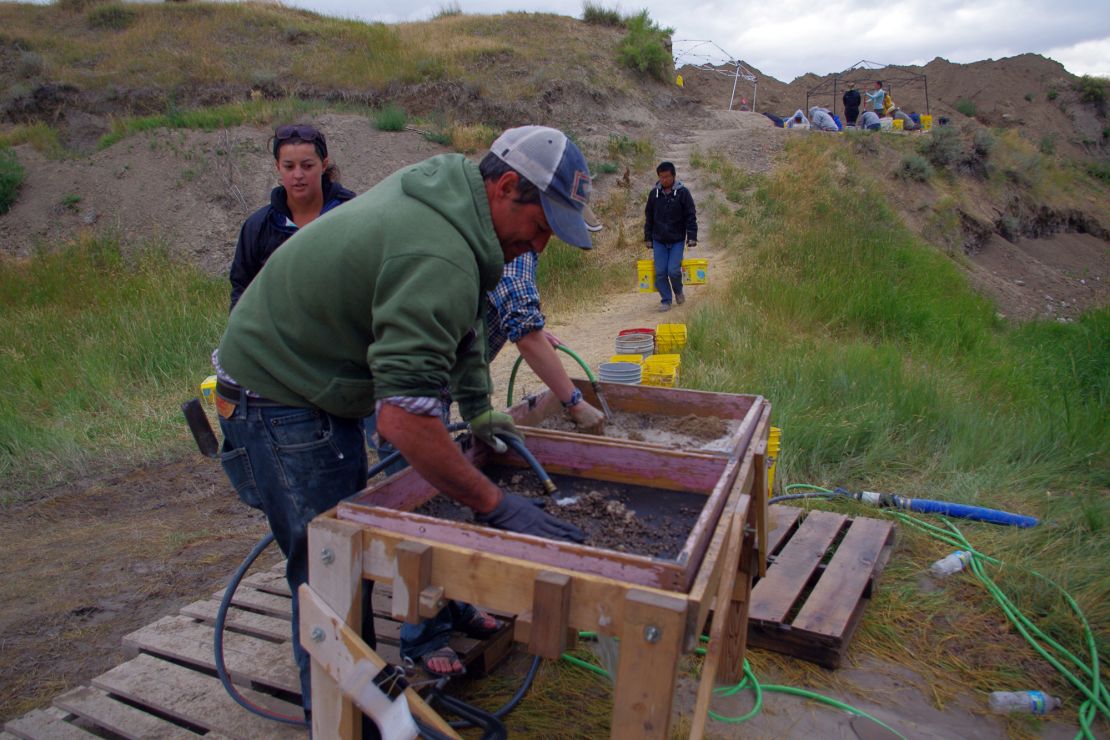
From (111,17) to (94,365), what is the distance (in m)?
18.6

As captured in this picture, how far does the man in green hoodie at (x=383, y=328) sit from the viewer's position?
149cm

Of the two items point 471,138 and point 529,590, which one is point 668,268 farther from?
point 529,590

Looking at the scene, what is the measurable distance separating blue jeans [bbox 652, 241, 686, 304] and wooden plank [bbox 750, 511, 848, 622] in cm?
584

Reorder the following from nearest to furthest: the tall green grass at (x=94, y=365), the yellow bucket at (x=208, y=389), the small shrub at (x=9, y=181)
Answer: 1. the tall green grass at (x=94, y=365)
2. the yellow bucket at (x=208, y=389)
3. the small shrub at (x=9, y=181)

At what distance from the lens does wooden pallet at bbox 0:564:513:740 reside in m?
2.35

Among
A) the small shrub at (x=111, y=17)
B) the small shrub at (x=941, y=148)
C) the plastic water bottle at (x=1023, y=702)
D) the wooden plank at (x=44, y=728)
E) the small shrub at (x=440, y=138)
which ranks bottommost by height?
the wooden plank at (x=44, y=728)

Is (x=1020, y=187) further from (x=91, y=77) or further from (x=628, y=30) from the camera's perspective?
(x=91, y=77)

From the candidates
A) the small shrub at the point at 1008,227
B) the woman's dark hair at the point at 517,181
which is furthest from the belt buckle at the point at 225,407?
the small shrub at the point at 1008,227

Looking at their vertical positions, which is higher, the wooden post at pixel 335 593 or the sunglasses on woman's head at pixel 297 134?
the sunglasses on woman's head at pixel 297 134

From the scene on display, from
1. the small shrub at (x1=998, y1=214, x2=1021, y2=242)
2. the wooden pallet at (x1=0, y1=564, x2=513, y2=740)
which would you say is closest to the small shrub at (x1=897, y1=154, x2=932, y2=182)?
the small shrub at (x1=998, y1=214, x2=1021, y2=242)

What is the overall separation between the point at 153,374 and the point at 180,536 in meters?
2.74

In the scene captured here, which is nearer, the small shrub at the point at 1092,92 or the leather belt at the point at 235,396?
the leather belt at the point at 235,396

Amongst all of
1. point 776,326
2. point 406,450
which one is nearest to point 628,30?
point 776,326

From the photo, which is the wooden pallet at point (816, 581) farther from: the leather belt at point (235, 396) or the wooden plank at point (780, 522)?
the leather belt at point (235, 396)
